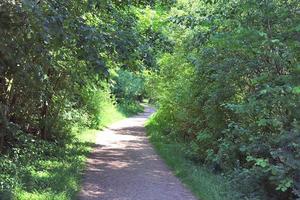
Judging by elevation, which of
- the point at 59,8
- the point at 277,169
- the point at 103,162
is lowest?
the point at 103,162

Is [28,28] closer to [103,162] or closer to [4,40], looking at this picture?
[4,40]

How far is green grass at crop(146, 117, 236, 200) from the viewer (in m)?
9.51

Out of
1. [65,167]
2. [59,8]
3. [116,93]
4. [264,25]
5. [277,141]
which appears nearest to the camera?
[59,8]

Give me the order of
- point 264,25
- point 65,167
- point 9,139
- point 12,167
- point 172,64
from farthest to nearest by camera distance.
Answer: point 172,64, point 9,139, point 65,167, point 12,167, point 264,25

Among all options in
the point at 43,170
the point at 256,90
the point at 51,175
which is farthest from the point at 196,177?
the point at 43,170

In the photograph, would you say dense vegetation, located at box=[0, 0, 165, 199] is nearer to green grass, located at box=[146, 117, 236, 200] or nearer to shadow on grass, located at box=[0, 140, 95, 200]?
shadow on grass, located at box=[0, 140, 95, 200]

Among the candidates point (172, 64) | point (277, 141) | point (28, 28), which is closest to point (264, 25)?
point (277, 141)

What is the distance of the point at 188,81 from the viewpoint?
1507 cm

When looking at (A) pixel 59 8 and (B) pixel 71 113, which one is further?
(B) pixel 71 113

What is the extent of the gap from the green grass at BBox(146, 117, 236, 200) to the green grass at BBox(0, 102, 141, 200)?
8.54 feet

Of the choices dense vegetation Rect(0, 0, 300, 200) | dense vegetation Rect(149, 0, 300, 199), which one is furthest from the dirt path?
dense vegetation Rect(149, 0, 300, 199)

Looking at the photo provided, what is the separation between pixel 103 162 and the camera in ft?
46.5

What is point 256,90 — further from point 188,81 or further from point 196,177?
point 188,81

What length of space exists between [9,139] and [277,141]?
25.2 ft
